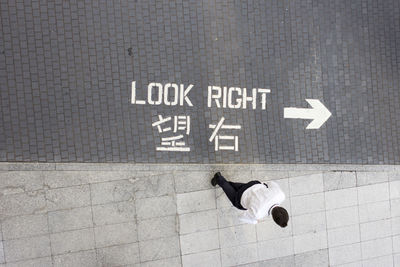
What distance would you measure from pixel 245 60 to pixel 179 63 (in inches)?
44.0

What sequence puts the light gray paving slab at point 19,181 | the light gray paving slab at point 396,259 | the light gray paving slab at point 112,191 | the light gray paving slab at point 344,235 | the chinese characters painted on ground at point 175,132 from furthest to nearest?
the light gray paving slab at point 396,259 < the light gray paving slab at point 344,235 < the chinese characters painted on ground at point 175,132 < the light gray paving slab at point 112,191 < the light gray paving slab at point 19,181

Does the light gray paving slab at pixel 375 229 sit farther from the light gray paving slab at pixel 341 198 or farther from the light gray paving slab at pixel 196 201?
the light gray paving slab at pixel 196 201

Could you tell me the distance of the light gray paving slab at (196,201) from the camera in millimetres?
7117

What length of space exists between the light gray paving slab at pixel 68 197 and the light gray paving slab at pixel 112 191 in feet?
0.41

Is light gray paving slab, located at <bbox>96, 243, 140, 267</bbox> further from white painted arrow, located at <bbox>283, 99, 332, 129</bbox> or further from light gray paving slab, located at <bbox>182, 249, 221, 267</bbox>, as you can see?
white painted arrow, located at <bbox>283, 99, 332, 129</bbox>

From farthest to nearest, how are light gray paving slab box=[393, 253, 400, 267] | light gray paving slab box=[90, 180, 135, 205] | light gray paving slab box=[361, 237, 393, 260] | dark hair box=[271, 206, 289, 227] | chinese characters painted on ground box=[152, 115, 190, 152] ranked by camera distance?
light gray paving slab box=[393, 253, 400, 267] < light gray paving slab box=[361, 237, 393, 260] < chinese characters painted on ground box=[152, 115, 190, 152] < light gray paving slab box=[90, 180, 135, 205] < dark hair box=[271, 206, 289, 227]

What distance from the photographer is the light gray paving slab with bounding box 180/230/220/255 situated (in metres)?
7.15

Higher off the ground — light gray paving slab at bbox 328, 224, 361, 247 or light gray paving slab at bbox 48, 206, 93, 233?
light gray paving slab at bbox 48, 206, 93, 233

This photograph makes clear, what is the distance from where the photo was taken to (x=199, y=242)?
7.18m

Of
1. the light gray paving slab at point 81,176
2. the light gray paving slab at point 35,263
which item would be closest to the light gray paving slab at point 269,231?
the light gray paving slab at point 81,176

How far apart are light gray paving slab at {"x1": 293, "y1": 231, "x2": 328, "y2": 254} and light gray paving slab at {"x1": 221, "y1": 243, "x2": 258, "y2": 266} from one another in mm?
757

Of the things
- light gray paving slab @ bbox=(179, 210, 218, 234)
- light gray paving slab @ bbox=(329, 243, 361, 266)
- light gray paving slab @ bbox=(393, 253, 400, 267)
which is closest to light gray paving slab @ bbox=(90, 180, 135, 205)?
light gray paving slab @ bbox=(179, 210, 218, 234)

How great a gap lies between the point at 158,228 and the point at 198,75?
2.61 metres

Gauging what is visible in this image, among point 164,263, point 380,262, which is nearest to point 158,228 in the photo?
point 164,263
